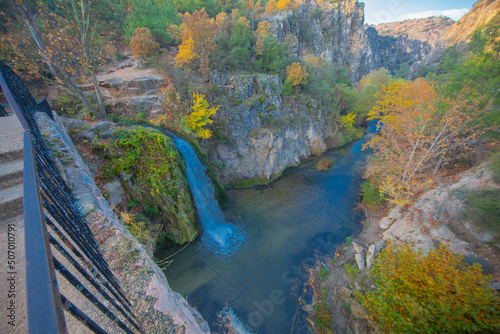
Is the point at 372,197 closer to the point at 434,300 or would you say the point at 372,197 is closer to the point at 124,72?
the point at 434,300

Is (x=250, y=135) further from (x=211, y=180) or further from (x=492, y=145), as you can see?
(x=492, y=145)

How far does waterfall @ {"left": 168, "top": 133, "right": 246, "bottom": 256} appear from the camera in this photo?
31.8 feet

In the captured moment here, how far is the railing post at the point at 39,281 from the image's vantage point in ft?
2.17

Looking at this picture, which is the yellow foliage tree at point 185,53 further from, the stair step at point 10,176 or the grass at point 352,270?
the grass at point 352,270

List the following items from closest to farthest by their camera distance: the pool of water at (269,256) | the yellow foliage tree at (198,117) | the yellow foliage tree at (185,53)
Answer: the pool of water at (269,256), the yellow foliage tree at (198,117), the yellow foliage tree at (185,53)

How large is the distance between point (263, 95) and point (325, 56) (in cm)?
3549

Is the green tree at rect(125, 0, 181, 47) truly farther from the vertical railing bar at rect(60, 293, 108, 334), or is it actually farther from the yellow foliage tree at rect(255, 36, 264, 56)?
the vertical railing bar at rect(60, 293, 108, 334)

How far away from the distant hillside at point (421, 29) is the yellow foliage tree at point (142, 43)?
3930 inches

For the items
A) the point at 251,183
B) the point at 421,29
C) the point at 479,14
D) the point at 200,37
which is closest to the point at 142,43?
the point at 200,37

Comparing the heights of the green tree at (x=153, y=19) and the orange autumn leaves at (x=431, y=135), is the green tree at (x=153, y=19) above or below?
above

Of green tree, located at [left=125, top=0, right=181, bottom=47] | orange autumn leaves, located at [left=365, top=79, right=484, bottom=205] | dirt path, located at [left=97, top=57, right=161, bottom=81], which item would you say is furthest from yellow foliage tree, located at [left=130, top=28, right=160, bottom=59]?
orange autumn leaves, located at [left=365, top=79, right=484, bottom=205]

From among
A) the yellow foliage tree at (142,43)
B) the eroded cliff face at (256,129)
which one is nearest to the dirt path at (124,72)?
the yellow foliage tree at (142,43)

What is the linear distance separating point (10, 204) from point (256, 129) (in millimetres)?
14930

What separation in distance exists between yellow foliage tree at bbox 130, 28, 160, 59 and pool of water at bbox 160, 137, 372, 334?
49.0ft
